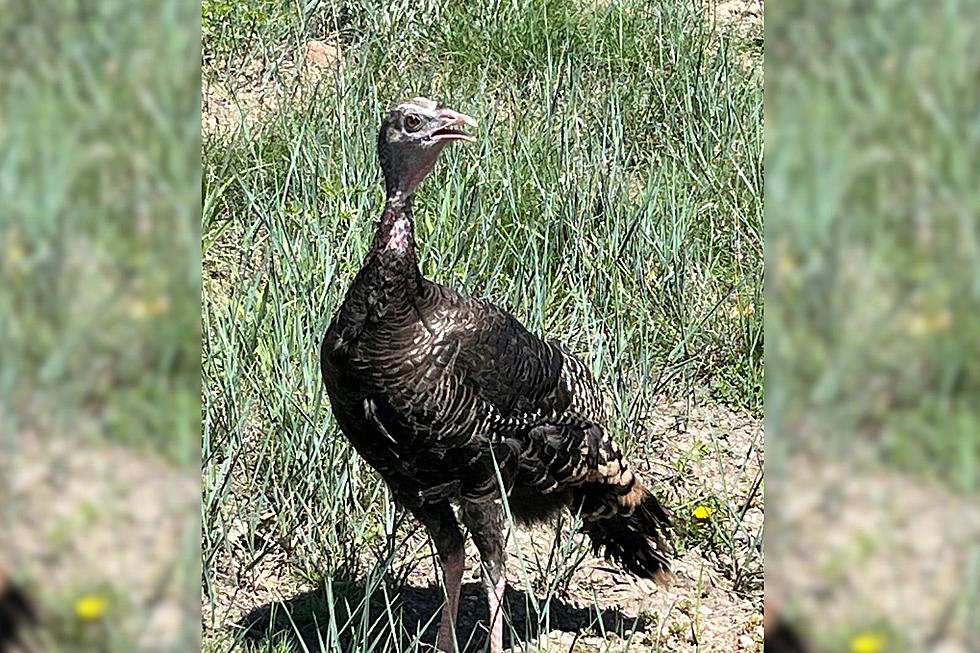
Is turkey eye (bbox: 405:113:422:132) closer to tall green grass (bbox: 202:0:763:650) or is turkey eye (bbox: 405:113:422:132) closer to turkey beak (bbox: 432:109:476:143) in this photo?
turkey beak (bbox: 432:109:476:143)

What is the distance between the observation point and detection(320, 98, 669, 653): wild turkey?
11.3 ft

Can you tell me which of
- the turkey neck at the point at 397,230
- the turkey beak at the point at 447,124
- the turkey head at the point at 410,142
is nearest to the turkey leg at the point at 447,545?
the turkey neck at the point at 397,230

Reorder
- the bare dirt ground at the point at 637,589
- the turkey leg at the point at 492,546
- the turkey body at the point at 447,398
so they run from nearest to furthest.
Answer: the turkey body at the point at 447,398 → the turkey leg at the point at 492,546 → the bare dirt ground at the point at 637,589

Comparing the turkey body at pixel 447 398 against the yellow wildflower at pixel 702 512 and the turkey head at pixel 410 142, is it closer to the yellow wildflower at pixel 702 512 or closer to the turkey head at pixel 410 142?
the turkey head at pixel 410 142

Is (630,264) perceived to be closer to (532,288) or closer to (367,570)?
(532,288)
